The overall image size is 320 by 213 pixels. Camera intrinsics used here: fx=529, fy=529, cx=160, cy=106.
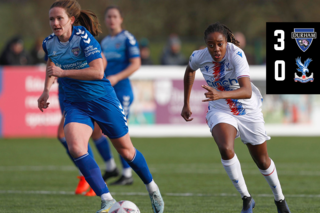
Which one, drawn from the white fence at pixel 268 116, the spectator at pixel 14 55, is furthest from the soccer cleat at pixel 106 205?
the spectator at pixel 14 55

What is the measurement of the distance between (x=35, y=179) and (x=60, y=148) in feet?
15.4

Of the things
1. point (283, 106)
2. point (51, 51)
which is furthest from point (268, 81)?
point (51, 51)

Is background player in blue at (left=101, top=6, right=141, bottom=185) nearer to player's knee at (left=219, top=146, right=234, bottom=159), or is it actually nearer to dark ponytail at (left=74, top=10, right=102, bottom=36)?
dark ponytail at (left=74, top=10, right=102, bottom=36)

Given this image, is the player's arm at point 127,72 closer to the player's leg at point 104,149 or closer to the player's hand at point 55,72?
the player's leg at point 104,149

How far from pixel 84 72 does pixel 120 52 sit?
109 inches

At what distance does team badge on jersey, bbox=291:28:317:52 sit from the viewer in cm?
1007

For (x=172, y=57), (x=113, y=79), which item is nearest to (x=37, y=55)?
(x=172, y=57)

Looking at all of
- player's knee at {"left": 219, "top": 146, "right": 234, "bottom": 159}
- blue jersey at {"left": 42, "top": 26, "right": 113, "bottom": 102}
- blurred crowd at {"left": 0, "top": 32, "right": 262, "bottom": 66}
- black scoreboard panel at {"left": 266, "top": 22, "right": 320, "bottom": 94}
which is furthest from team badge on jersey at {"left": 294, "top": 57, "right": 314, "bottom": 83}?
blue jersey at {"left": 42, "top": 26, "right": 113, "bottom": 102}

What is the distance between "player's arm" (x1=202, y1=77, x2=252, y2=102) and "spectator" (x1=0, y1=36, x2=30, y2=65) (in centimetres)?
1241

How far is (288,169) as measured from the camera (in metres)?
9.22

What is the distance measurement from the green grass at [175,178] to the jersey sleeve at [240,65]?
1524 mm

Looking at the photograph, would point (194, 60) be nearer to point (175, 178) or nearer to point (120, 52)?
point (120, 52)

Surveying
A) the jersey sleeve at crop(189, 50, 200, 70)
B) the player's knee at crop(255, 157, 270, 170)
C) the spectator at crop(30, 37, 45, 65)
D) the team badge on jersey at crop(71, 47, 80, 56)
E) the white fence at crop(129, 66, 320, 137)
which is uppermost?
the team badge on jersey at crop(71, 47, 80, 56)

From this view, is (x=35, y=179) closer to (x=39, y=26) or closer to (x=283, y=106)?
(x=283, y=106)
